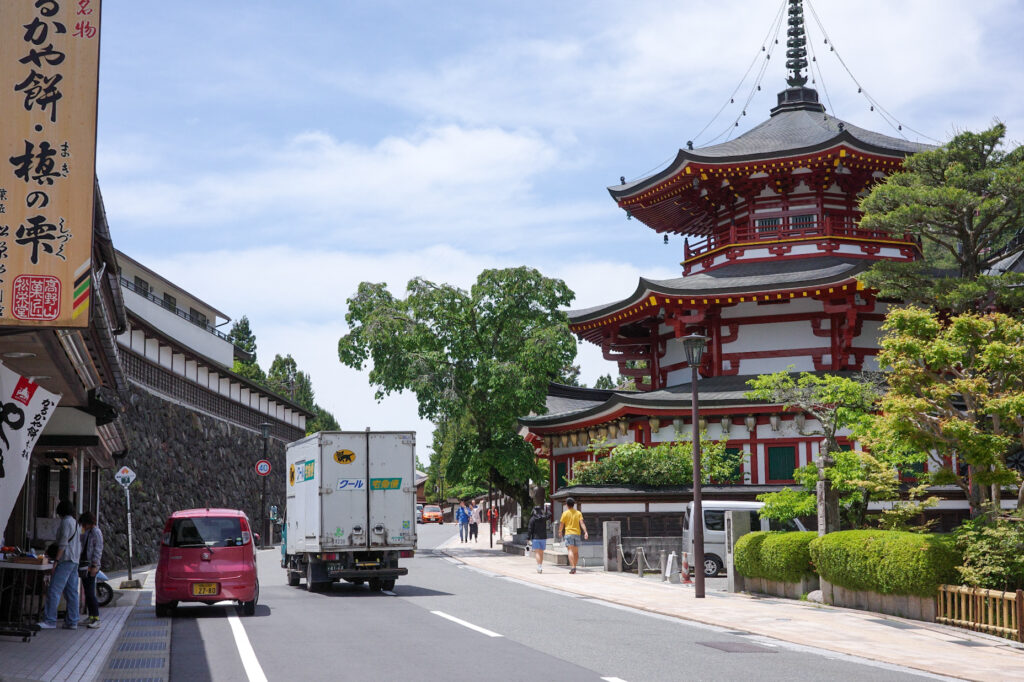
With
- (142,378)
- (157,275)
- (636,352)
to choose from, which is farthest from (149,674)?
(157,275)


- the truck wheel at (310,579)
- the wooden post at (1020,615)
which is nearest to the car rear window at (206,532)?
the truck wheel at (310,579)

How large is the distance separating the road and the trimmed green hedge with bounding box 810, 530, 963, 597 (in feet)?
10.4

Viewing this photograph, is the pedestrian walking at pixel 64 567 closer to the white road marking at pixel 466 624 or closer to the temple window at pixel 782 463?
the white road marking at pixel 466 624

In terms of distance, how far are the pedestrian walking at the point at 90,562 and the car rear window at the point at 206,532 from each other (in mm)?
1408

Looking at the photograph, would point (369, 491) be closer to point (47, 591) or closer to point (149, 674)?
point (47, 591)

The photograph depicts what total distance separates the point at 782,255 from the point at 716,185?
3.48 metres

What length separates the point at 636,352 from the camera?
42.6 m

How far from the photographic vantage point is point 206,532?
18609mm

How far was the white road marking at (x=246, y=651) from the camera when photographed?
11578 mm

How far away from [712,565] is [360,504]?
999 centimetres

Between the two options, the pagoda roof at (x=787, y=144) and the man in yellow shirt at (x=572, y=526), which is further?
the pagoda roof at (x=787, y=144)

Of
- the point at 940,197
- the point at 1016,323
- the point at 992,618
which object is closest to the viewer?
the point at 992,618

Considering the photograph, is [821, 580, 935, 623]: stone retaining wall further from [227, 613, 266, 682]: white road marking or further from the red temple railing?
the red temple railing

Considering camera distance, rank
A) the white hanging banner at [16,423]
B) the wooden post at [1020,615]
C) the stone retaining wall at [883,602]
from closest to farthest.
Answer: the white hanging banner at [16,423] < the wooden post at [1020,615] < the stone retaining wall at [883,602]
